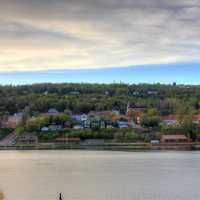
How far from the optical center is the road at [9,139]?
50.0 metres

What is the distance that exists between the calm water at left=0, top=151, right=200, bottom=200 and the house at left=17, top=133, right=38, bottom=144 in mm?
14199

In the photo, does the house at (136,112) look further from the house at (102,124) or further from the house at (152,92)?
the house at (152,92)

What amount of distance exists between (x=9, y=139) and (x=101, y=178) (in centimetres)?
2839

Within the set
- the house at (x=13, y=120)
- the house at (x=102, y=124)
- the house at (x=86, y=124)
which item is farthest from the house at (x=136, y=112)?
the house at (x=13, y=120)

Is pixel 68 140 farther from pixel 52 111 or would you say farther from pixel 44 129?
pixel 52 111

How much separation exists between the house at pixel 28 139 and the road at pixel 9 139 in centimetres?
63

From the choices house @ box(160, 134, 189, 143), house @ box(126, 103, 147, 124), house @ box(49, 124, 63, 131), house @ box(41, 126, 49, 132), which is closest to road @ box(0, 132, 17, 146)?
house @ box(41, 126, 49, 132)

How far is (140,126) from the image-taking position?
2156 inches

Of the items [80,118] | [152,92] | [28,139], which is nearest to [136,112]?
[80,118]

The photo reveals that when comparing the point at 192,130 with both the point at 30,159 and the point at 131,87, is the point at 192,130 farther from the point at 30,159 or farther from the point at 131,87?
the point at 131,87

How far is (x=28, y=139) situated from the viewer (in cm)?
5006

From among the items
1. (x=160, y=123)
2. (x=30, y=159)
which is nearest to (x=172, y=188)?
(x=30, y=159)

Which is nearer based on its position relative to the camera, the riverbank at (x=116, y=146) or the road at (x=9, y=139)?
the riverbank at (x=116, y=146)

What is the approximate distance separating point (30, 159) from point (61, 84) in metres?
47.9
